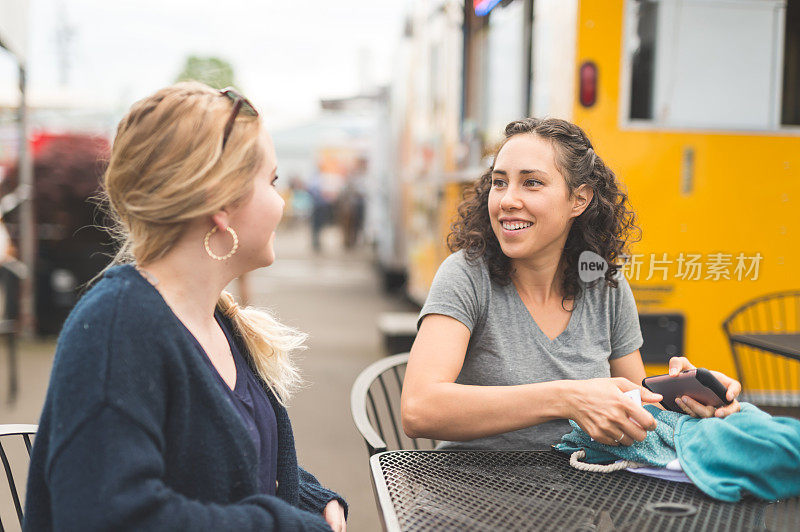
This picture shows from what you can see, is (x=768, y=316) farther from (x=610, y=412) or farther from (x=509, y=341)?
(x=610, y=412)

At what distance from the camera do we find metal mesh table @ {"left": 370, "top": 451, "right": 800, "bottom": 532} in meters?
1.28

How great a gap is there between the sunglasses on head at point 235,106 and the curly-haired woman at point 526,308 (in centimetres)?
69

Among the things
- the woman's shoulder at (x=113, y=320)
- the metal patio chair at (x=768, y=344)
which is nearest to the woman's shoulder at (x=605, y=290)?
the metal patio chair at (x=768, y=344)

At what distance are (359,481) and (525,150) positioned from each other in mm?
2167

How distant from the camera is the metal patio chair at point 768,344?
2521mm

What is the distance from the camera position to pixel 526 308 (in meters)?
1.90


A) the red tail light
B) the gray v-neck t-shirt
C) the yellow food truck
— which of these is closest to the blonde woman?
the gray v-neck t-shirt

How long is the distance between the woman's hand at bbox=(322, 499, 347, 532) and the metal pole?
5.27 metres

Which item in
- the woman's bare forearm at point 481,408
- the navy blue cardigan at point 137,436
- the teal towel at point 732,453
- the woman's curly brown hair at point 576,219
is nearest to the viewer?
the navy blue cardigan at point 137,436

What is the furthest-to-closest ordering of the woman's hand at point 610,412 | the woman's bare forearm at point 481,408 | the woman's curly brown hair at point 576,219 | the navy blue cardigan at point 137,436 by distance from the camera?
the woman's curly brown hair at point 576,219 < the woman's bare forearm at point 481,408 < the woman's hand at point 610,412 < the navy blue cardigan at point 137,436

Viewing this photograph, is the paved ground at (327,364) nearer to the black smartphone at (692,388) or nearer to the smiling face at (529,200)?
the smiling face at (529,200)

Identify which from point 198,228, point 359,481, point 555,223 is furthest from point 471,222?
point 359,481

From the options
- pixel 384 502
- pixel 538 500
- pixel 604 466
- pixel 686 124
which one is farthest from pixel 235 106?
pixel 686 124

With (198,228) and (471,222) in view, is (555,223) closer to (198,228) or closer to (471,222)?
(471,222)
